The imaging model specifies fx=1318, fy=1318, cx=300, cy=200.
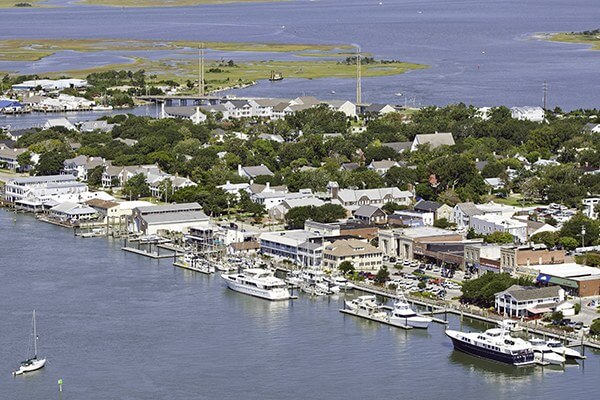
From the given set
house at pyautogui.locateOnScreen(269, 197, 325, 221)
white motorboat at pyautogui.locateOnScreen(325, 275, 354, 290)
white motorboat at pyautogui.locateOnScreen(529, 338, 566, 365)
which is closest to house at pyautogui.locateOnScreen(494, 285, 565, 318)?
white motorboat at pyautogui.locateOnScreen(529, 338, 566, 365)

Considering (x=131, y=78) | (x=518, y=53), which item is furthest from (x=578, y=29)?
(x=131, y=78)

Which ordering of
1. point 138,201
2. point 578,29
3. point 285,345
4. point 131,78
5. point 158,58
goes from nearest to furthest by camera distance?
point 285,345 → point 138,201 → point 131,78 → point 158,58 → point 578,29

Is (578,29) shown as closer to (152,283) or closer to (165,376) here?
(152,283)

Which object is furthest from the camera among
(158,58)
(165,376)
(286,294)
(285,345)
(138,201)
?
(158,58)

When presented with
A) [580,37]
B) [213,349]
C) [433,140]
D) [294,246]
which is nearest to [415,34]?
[580,37]

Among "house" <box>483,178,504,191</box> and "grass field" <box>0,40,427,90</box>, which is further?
"grass field" <box>0,40,427,90</box>

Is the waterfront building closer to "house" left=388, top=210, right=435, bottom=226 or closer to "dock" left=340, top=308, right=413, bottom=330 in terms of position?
"house" left=388, top=210, right=435, bottom=226
